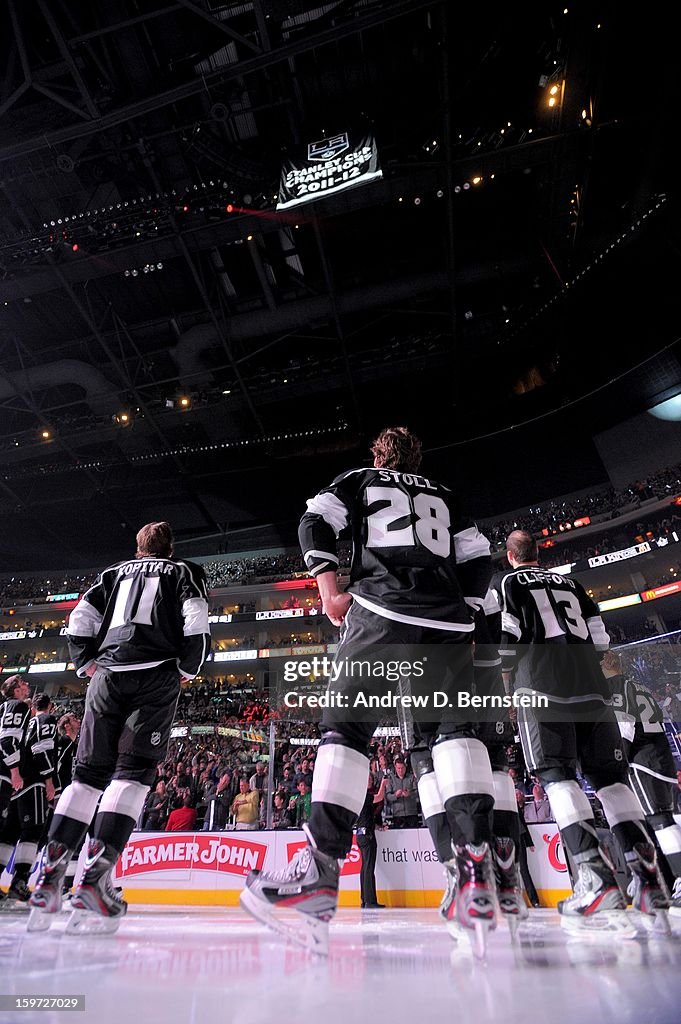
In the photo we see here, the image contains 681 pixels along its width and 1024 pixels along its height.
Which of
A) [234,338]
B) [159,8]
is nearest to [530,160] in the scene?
[159,8]

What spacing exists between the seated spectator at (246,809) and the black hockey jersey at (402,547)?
23.0 ft

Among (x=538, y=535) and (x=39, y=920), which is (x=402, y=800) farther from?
(x=538, y=535)

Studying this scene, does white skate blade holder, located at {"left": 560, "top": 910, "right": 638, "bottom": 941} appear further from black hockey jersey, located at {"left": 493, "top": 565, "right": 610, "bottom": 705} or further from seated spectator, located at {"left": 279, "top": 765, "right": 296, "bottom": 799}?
seated spectator, located at {"left": 279, "top": 765, "right": 296, "bottom": 799}

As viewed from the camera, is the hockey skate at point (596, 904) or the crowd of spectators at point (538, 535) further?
the crowd of spectators at point (538, 535)

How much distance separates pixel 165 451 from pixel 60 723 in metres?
19.6

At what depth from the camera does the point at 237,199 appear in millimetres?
13000

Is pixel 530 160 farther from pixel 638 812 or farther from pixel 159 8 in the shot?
pixel 638 812

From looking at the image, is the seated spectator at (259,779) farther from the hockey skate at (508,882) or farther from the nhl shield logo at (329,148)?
the nhl shield logo at (329,148)

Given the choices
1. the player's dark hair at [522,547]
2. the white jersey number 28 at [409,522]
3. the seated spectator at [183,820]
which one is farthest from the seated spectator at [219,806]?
the white jersey number 28 at [409,522]

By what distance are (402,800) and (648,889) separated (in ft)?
17.4

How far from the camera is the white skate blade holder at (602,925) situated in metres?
2.03

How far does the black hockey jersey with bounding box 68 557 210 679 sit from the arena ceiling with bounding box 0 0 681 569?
447 inches

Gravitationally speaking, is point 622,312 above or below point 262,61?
above

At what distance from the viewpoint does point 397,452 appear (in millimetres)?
2418
